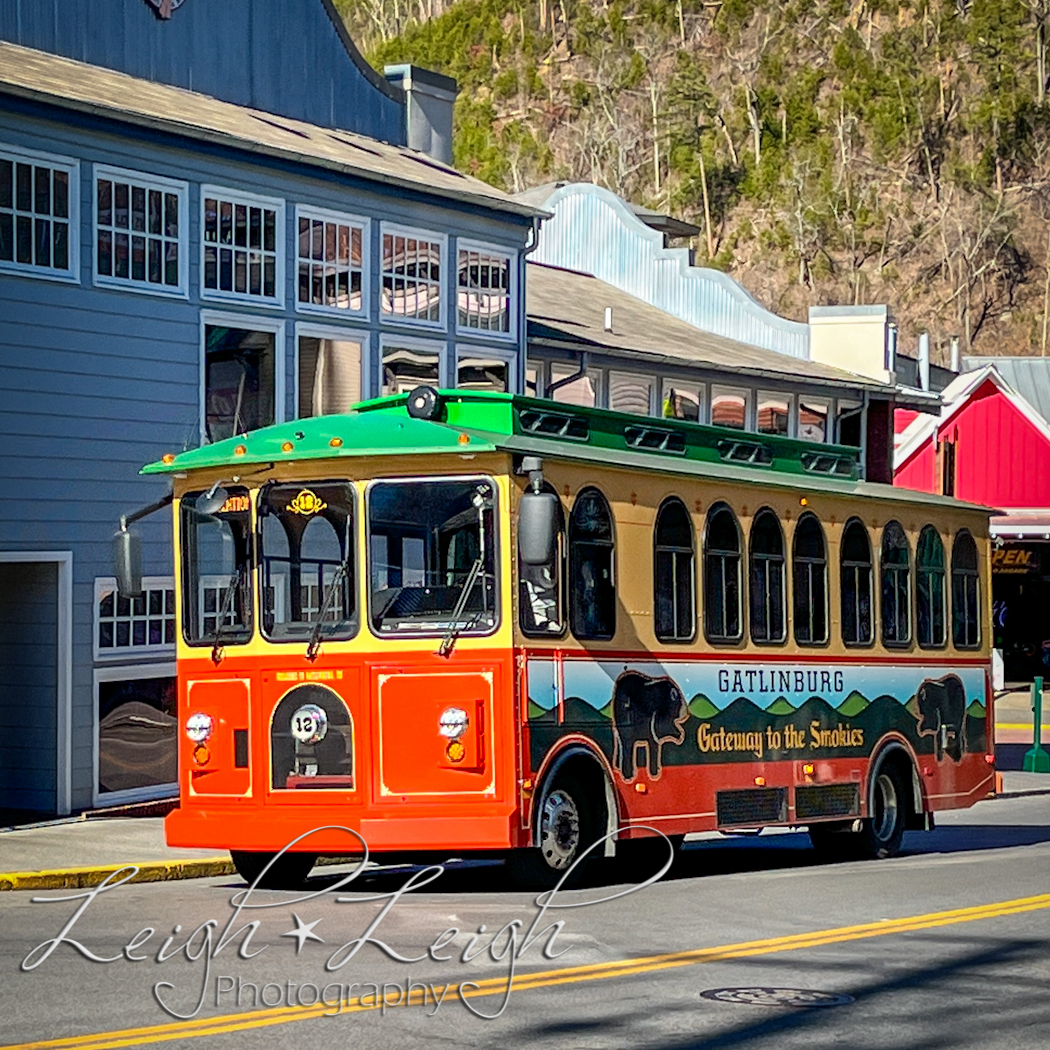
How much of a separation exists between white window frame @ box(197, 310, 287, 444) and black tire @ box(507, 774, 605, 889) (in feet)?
24.1

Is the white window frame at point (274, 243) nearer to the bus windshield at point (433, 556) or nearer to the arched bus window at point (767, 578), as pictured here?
the arched bus window at point (767, 578)

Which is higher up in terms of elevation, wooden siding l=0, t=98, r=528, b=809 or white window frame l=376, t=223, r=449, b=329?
white window frame l=376, t=223, r=449, b=329

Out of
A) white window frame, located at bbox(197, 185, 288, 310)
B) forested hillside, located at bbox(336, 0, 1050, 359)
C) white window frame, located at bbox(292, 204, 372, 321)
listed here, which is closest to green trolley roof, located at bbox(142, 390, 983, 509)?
white window frame, located at bbox(197, 185, 288, 310)

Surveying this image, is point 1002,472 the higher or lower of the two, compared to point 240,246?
lower

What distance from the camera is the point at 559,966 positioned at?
1026cm

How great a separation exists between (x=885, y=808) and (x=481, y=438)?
624cm

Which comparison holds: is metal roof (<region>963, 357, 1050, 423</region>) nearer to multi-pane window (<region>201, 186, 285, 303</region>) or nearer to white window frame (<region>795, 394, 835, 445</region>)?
white window frame (<region>795, 394, 835, 445</region>)

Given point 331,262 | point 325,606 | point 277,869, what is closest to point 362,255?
point 331,262

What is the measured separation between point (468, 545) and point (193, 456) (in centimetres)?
219

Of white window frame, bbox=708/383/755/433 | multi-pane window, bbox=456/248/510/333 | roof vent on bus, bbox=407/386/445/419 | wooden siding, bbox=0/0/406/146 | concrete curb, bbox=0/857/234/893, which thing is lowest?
concrete curb, bbox=0/857/234/893

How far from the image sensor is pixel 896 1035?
28.3 ft

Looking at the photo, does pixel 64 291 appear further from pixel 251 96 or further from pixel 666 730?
pixel 666 730

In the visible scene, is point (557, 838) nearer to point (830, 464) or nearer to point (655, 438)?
→ point (655, 438)

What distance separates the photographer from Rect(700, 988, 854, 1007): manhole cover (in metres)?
9.31
